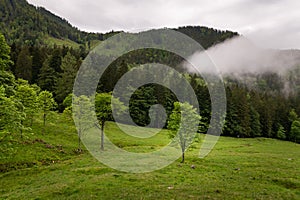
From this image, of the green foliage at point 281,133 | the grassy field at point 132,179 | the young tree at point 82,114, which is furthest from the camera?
the green foliage at point 281,133

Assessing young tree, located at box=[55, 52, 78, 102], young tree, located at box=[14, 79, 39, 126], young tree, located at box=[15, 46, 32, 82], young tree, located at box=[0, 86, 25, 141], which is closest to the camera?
young tree, located at box=[0, 86, 25, 141]

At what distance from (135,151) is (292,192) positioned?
2631 centimetres

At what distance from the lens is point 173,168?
32.3 metres

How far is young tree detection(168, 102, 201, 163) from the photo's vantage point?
36406mm

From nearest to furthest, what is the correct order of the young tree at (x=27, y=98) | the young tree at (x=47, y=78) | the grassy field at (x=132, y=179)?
1. the grassy field at (x=132, y=179)
2. the young tree at (x=27, y=98)
3. the young tree at (x=47, y=78)

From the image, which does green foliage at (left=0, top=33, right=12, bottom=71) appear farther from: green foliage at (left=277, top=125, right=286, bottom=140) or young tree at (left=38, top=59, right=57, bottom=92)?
green foliage at (left=277, top=125, right=286, bottom=140)

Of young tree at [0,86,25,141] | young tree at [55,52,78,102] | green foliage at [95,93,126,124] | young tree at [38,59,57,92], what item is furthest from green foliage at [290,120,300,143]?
young tree at [0,86,25,141]

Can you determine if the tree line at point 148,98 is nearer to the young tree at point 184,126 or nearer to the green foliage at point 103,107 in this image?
the green foliage at point 103,107

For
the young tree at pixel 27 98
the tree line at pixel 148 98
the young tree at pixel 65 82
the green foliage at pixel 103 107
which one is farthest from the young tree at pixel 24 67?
the green foliage at pixel 103 107

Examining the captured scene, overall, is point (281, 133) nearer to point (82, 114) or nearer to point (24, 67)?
point (82, 114)

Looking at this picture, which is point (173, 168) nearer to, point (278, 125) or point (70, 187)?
point (70, 187)

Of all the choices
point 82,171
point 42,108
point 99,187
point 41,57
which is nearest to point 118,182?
point 99,187

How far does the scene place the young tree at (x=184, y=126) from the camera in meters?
36.4

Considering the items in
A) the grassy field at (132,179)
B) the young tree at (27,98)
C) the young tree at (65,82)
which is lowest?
the grassy field at (132,179)
